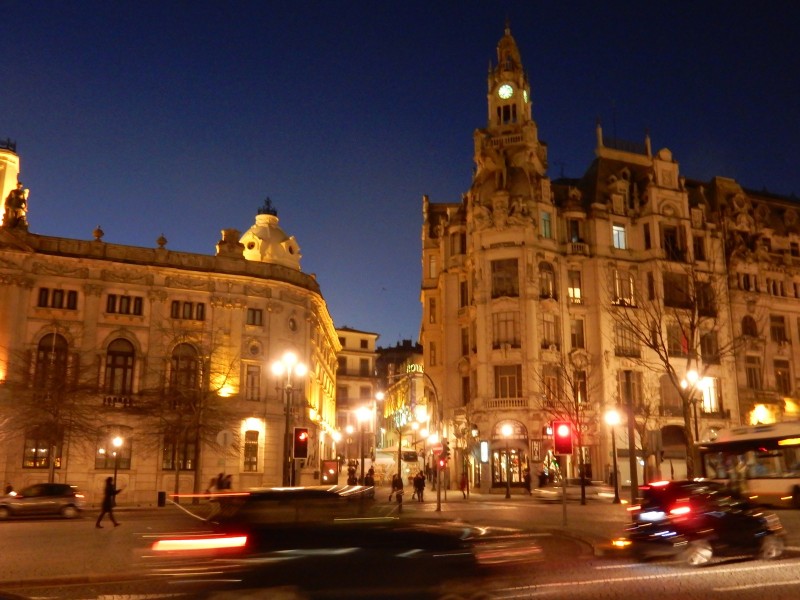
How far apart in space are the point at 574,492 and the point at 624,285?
18917 mm

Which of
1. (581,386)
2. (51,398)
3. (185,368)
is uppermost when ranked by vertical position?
(185,368)

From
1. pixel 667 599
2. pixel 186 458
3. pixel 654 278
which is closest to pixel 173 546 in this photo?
pixel 667 599

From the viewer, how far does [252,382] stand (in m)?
47.4

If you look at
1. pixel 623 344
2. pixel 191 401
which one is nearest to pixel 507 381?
pixel 623 344

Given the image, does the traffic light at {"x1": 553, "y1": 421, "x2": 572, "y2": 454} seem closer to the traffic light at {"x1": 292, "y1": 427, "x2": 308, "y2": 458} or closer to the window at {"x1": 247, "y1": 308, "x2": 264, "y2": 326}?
the traffic light at {"x1": 292, "y1": 427, "x2": 308, "y2": 458}

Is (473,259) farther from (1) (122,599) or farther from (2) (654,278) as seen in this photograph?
(1) (122,599)

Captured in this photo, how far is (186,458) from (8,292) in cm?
1421

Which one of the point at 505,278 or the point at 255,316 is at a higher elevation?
the point at 505,278

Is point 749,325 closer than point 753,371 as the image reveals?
No

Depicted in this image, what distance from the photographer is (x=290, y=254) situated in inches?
2408

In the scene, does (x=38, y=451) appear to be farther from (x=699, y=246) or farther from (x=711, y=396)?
(x=699, y=246)

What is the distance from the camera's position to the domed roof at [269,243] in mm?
58938

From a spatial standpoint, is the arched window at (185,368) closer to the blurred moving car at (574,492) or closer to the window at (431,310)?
the blurred moving car at (574,492)

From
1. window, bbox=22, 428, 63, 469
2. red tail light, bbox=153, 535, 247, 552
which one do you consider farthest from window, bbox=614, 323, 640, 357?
red tail light, bbox=153, 535, 247, 552
